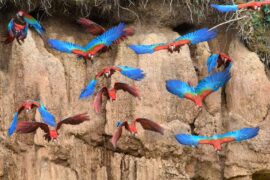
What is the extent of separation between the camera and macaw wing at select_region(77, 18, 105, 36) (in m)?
5.57

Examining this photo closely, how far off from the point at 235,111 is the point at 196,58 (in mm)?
529

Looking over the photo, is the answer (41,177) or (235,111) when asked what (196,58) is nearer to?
(235,111)

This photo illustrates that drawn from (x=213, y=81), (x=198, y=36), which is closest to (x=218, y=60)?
(x=198, y=36)

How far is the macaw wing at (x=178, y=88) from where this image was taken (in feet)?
17.2

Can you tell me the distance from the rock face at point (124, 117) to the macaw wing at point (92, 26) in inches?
9.3

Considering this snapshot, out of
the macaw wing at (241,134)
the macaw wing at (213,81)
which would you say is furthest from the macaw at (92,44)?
the macaw wing at (241,134)

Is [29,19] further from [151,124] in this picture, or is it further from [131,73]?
[151,124]

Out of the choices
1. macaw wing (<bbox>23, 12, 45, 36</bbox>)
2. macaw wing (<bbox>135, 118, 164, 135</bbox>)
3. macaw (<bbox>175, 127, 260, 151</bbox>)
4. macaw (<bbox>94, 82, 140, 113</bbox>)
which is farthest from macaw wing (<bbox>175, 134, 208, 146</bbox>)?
macaw wing (<bbox>23, 12, 45, 36</bbox>)

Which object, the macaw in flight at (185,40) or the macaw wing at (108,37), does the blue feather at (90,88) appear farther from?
the macaw in flight at (185,40)

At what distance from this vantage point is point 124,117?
565 cm

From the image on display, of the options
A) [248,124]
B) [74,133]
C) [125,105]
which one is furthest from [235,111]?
[74,133]

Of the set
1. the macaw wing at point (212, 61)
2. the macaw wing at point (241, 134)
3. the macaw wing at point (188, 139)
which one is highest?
the macaw wing at point (212, 61)

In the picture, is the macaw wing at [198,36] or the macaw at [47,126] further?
the macaw wing at [198,36]

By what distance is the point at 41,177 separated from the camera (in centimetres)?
551
